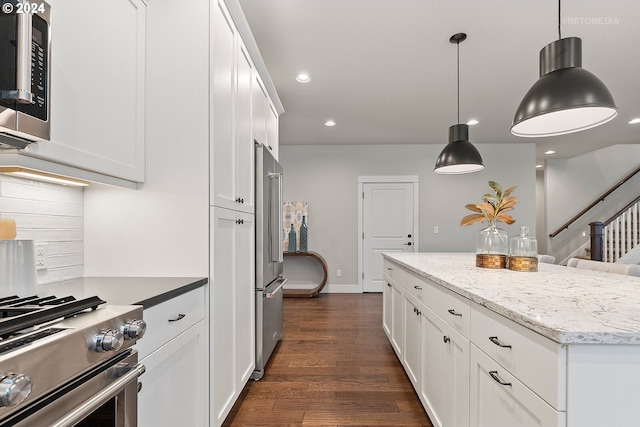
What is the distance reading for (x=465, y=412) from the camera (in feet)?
4.36

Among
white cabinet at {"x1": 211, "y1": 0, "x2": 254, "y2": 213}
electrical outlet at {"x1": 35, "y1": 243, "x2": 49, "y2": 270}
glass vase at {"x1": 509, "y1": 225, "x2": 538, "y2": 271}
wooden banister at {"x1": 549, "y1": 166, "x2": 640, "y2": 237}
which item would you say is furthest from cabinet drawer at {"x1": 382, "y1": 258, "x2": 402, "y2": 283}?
wooden banister at {"x1": 549, "y1": 166, "x2": 640, "y2": 237}

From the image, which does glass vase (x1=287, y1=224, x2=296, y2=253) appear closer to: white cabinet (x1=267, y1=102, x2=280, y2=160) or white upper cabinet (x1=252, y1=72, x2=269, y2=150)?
white cabinet (x1=267, y1=102, x2=280, y2=160)

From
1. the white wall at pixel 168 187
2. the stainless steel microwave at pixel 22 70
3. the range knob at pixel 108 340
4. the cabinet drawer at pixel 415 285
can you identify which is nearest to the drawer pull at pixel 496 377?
the cabinet drawer at pixel 415 285

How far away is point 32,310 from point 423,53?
299 centimetres

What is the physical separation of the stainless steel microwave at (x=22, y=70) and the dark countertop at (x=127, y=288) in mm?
559

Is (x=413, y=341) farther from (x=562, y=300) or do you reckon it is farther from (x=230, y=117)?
(x=230, y=117)

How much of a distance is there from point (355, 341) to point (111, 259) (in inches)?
93.7

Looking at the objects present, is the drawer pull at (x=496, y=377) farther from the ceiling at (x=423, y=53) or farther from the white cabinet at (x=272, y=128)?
the white cabinet at (x=272, y=128)

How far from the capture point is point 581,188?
7.37 meters

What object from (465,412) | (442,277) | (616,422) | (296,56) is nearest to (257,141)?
(296,56)

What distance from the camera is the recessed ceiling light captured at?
3.20 metres

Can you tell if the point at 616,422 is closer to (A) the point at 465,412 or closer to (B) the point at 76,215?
(A) the point at 465,412

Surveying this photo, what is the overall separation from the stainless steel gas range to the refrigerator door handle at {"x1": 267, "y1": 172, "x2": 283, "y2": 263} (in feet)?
5.25

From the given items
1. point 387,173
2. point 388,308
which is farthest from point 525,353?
point 387,173
